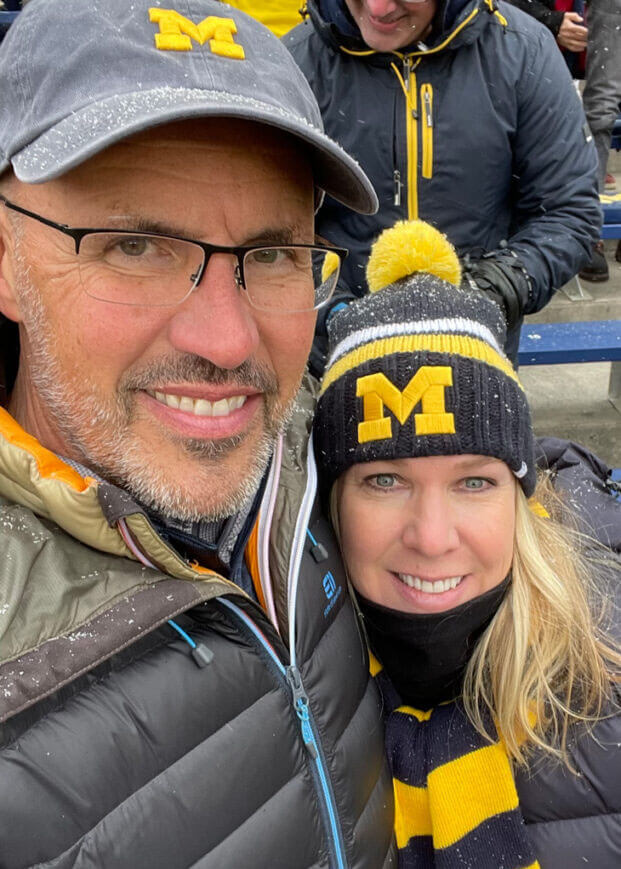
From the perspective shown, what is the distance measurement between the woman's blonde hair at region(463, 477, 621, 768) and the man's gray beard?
0.74m

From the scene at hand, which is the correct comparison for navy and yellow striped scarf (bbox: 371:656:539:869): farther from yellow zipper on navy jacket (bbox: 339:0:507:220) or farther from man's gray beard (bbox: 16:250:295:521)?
yellow zipper on navy jacket (bbox: 339:0:507:220)

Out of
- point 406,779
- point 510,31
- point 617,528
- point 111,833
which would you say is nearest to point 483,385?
point 617,528

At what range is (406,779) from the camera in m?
1.69

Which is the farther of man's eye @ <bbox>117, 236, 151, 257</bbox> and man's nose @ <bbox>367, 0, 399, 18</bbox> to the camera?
man's nose @ <bbox>367, 0, 399, 18</bbox>

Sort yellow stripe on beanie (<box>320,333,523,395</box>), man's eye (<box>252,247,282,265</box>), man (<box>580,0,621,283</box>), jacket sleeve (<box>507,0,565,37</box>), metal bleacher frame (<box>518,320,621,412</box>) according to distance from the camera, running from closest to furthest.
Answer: man's eye (<box>252,247,282,265</box>), yellow stripe on beanie (<box>320,333,523,395</box>), metal bleacher frame (<box>518,320,621,412</box>), jacket sleeve (<box>507,0,565,37</box>), man (<box>580,0,621,283</box>)

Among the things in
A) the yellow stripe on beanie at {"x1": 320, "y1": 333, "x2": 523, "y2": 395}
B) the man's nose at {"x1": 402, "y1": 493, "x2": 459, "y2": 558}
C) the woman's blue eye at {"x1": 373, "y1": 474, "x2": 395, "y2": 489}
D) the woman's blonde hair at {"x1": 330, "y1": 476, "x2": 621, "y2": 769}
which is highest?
the yellow stripe on beanie at {"x1": 320, "y1": 333, "x2": 523, "y2": 395}

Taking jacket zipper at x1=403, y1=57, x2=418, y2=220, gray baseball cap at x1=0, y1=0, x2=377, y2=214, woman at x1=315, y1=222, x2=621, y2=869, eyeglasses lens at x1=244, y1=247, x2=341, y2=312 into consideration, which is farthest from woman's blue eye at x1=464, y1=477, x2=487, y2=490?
jacket zipper at x1=403, y1=57, x2=418, y2=220

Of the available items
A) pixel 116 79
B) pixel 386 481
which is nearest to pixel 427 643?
pixel 386 481

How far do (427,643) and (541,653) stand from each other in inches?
10.8

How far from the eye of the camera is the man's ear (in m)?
1.41

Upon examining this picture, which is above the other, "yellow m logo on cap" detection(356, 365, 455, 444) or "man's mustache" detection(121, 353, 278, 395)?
"man's mustache" detection(121, 353, 278, 395)

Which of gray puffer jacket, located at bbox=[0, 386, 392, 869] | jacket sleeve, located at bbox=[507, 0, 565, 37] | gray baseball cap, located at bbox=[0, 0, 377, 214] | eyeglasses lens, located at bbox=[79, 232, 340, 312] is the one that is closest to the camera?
gray puffer jacket, located at bbox=[0, 386, 392, 869]

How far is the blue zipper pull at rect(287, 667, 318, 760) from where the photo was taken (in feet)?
4.60

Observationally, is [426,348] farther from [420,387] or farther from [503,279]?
[503,279]
